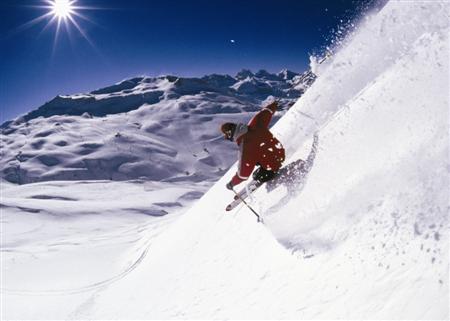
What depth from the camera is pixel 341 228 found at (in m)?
5.05

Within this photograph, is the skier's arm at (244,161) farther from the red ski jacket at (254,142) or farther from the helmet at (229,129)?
the helmet at (229,129)

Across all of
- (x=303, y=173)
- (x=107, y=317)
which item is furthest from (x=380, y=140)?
(x=107, y=317)

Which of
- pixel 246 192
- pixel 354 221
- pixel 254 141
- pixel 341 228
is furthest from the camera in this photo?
pixel 246 192

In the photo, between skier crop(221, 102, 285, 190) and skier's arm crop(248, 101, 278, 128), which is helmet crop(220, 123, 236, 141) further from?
skier's arm crop(248, 101, 278, 128)

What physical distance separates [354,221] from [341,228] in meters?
0.21

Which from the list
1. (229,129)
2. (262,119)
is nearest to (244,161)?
(229,129)

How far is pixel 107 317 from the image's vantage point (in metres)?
8.83

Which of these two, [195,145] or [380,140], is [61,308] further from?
[195,145]

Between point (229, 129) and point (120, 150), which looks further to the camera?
point (120, 150)

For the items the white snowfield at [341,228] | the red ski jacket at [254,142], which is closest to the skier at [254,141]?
the red ski jacket at [254,142]

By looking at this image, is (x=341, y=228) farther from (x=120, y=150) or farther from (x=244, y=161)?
(x=120, y=150)

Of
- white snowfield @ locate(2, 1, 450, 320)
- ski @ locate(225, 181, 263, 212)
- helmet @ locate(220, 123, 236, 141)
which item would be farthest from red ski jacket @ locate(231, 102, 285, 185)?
ski @ locate(225, 181, 263, 212)

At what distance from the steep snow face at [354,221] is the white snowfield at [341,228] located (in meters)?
0.02

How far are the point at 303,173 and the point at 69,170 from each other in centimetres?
12087
